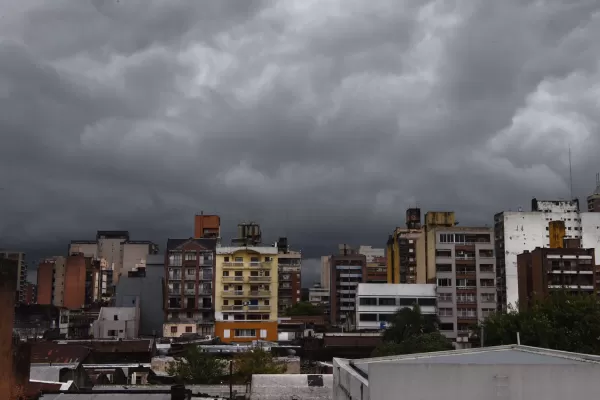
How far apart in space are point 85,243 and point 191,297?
9410 cm

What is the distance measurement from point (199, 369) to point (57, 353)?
11588mm

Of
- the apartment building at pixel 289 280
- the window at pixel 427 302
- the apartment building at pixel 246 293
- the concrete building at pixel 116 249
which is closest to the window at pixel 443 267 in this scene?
the window at pixel 427 302

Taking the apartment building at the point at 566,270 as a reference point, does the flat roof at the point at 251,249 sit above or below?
above

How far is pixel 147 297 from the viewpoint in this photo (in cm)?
10025

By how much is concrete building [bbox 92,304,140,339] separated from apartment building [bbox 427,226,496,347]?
140 ft

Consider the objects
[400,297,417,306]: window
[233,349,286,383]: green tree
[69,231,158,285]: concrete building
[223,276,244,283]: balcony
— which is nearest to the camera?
[233,349,286,383]: green tree

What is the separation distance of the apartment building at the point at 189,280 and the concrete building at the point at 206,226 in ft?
51.7

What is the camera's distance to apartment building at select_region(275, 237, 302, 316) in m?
158

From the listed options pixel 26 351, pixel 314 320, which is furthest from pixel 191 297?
pixel 26 351

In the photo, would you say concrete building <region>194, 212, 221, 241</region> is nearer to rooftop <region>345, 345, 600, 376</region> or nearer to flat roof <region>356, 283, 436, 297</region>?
flat roof <region>356, 283, 436, 297</region>

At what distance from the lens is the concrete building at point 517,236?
102m

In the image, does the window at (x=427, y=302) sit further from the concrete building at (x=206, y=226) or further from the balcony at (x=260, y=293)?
the concrete building at (x=206, y=226)

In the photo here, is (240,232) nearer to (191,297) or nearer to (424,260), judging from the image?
(191,297)

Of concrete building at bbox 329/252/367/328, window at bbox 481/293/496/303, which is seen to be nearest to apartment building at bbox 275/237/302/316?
concrete building at bbox 329/252/367/328
